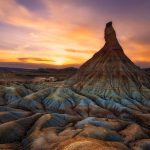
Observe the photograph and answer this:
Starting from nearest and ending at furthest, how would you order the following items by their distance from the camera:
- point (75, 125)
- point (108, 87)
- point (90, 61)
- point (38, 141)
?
point (38, 141) < point (75, 125) < point (108, 87) < point (90, 61)

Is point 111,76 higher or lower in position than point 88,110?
higher

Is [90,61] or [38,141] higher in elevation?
[90,61]

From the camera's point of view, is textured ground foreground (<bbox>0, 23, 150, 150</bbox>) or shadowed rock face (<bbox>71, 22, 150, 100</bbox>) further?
shadowed rock face (<bbox>71, 22, 150, 100</bbox>)

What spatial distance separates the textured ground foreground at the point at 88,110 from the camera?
196 feet

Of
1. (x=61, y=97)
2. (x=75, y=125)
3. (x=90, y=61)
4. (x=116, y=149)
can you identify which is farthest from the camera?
(x=90, y=61)

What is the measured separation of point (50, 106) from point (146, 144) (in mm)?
61525

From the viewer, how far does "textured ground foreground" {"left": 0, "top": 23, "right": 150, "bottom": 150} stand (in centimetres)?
5978

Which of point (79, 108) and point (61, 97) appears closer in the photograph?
point (79, 108)

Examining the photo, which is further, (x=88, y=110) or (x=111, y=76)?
(x=111, y=76)

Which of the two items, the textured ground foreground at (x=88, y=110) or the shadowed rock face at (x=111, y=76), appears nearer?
the textured ground foreground at (x=88, y=110)

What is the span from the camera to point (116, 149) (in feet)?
164

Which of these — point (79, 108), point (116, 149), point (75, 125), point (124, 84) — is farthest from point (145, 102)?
point (116, 149)

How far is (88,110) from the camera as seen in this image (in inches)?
4429

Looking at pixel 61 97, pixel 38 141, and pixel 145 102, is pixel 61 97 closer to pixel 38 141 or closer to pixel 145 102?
pixel 145 102
